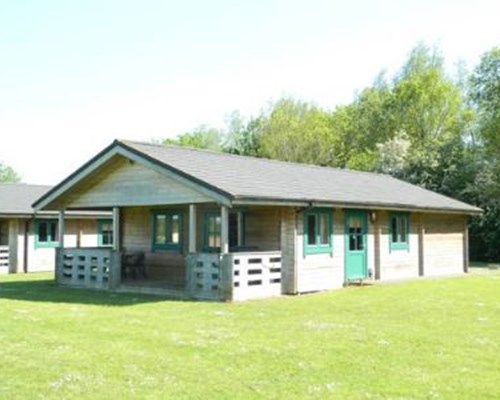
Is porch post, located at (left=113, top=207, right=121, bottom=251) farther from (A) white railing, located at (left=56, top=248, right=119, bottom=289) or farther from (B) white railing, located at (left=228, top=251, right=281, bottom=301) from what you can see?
(B) white railing, located at (left=228, top=251, right=281, bottom=301)

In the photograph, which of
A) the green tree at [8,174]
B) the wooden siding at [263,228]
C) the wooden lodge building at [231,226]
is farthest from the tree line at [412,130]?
the green tree at [8,174]

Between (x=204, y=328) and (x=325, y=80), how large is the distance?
1412 inches

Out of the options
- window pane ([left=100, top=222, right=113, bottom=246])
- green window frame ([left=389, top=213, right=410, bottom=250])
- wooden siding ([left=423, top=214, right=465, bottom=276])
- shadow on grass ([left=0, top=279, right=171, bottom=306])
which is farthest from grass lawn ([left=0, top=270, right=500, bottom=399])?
window pane ([left=100, top=222, right=113, bottom=246])

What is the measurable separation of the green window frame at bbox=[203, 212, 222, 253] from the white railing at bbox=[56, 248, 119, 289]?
2.54 meters

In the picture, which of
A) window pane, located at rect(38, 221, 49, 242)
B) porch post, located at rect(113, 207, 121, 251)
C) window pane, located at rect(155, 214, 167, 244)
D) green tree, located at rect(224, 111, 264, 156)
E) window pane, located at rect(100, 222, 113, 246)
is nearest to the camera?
porch post, located at rect(113, 207, 121, 251)

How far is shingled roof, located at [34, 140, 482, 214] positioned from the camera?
15.8 metres

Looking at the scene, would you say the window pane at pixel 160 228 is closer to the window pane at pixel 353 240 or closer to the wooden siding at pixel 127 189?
the wooden siding at pixel 127 189

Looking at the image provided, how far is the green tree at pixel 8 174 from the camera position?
92250mm

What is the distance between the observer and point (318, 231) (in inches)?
703

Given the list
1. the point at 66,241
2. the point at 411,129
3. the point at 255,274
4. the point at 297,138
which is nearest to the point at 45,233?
the point at 66,241

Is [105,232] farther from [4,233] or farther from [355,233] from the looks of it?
[355,233]

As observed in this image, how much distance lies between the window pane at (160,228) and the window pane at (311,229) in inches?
184

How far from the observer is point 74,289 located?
18359 millimetres

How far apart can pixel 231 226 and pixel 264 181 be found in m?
1.66
